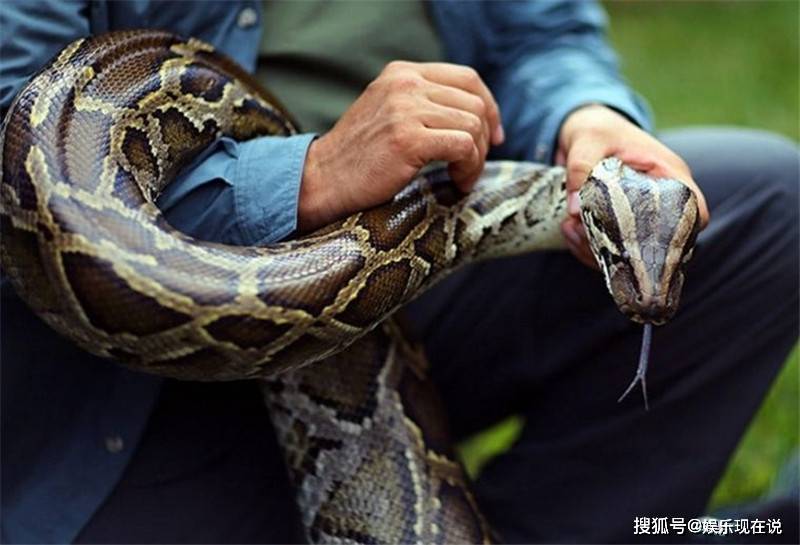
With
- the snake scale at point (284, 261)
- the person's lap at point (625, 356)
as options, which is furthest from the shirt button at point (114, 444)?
the person's lap at point (625, 356)

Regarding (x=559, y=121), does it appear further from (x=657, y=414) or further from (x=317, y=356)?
(x=317, y=356)

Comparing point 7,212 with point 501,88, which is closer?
point 7,212

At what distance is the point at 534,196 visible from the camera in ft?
7.63

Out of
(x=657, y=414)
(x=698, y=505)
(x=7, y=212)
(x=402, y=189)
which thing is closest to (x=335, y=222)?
(x=402, y=189)

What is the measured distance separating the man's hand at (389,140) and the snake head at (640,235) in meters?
0.26

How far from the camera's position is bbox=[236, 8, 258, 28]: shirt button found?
7.57 ft

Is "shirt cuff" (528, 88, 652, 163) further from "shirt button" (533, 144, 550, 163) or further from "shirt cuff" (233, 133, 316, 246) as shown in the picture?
"shirt cuff" (233, 133, 316, 246)

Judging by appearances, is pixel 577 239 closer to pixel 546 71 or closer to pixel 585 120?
pixel 585 120

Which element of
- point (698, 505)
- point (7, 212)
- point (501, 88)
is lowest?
point (698, 505)

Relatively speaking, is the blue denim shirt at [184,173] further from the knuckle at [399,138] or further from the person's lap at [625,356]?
the person's lap at [625,356]

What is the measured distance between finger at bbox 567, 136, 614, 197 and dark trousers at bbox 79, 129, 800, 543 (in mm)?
356

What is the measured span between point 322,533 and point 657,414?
2.58 feet

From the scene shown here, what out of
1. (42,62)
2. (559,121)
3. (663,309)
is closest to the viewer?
(663,309)

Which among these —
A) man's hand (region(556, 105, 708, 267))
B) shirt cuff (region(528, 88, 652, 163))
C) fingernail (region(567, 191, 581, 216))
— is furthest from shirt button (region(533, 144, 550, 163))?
fingernail (region(567, 191, 581, 216))
